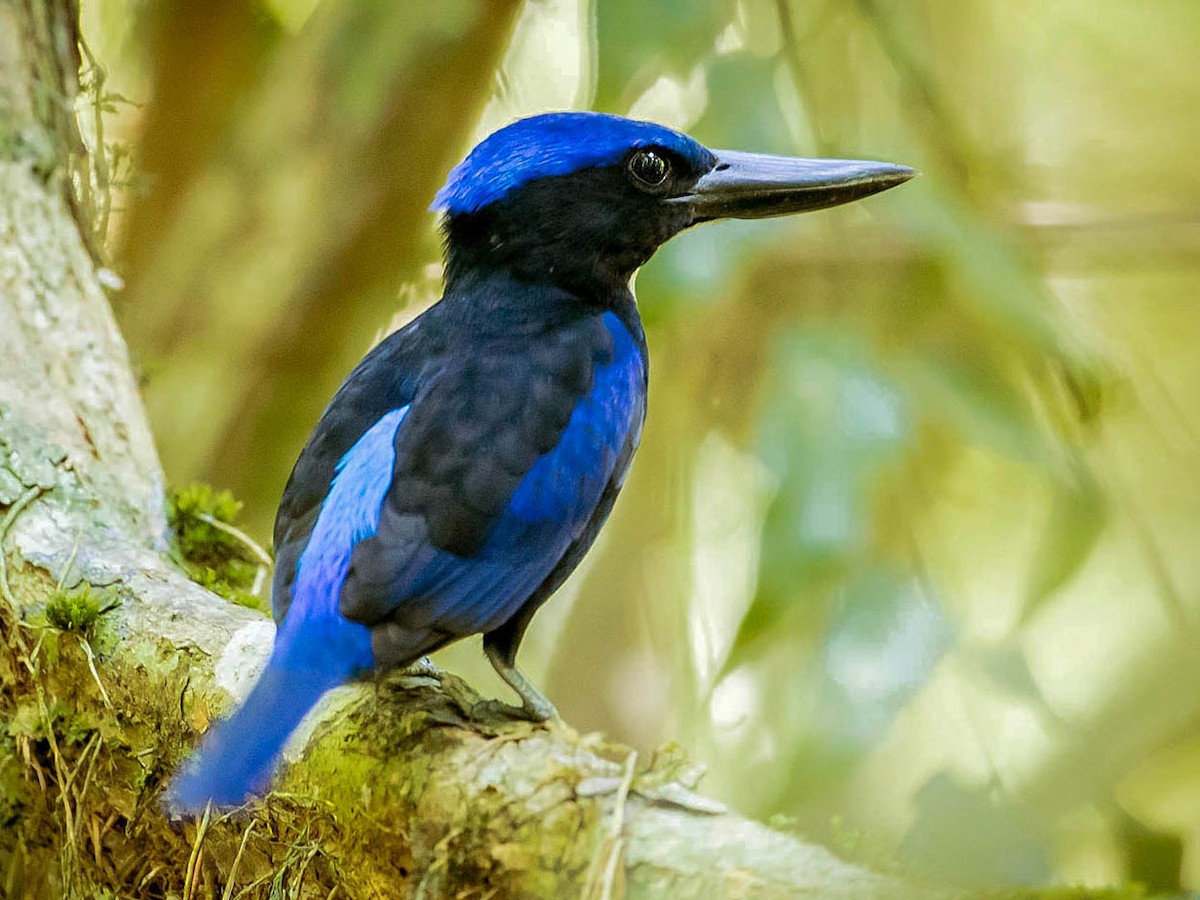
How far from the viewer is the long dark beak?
3.10 meters

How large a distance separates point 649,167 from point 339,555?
45.4 inches

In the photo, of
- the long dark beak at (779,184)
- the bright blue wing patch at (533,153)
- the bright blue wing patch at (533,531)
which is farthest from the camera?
the long dark beak at (779,184)

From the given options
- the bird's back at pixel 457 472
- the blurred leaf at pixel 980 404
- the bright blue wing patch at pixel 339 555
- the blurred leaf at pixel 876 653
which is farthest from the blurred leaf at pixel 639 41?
the blurred leaf at pixel 876 653

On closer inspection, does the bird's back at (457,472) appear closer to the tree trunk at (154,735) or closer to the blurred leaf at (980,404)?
the tree trunk at (154,735)

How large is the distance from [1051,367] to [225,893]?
2.28 metres

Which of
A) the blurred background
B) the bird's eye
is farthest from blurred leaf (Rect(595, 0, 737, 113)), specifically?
the bird's eye

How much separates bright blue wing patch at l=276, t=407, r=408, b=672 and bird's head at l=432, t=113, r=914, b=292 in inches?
20.8

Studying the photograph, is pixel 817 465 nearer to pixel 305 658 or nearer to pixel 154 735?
pixel 305 658

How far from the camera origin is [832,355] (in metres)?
3.25

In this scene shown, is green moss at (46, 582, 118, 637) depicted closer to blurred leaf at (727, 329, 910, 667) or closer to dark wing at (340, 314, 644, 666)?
dark wing at (340, 314, 644, 666)

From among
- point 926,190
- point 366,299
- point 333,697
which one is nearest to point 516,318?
point 333,697

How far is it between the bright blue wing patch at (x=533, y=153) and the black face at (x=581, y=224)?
0.02 meters

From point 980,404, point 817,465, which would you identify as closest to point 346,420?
point 817,465

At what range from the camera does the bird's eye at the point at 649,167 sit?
3012mm
